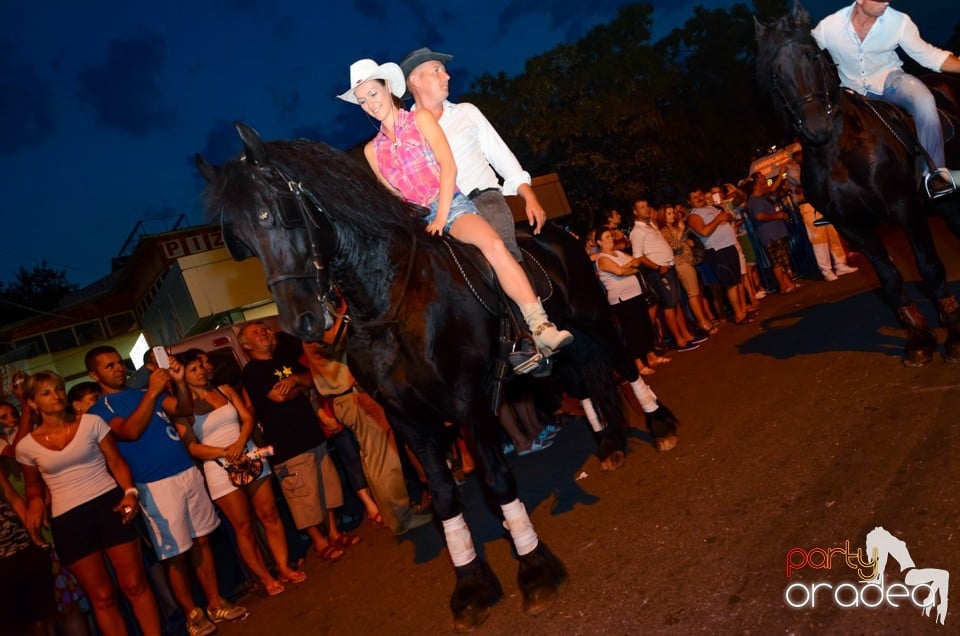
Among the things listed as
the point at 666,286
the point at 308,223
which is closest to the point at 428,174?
the point at 308,223

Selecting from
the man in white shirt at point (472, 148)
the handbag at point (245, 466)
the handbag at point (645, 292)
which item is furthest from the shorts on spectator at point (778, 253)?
the handbag at point (245, 466)

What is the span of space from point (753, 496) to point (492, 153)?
2919 mm

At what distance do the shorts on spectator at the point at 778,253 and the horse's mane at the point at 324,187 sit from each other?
367 inches

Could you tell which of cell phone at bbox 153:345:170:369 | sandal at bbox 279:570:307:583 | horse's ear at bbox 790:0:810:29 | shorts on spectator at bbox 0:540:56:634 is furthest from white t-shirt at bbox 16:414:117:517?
horse's ear at bbox 790:0:810:29

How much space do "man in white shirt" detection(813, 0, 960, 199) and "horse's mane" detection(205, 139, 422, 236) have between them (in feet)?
12.8

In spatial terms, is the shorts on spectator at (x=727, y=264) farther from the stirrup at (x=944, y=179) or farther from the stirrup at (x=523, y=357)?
the stirrup at (x=523, y=357)

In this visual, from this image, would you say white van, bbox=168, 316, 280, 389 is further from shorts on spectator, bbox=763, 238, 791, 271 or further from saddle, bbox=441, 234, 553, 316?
shorts on spectator, bbox=763, 238, 791, 271

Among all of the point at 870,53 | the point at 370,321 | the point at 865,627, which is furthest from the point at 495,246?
the point at 870,53

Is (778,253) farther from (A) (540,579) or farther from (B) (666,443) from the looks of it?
(A) (540,579)

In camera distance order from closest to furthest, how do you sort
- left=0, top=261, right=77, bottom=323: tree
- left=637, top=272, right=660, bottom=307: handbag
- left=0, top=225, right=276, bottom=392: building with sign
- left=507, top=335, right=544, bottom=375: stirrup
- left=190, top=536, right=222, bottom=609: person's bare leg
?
left=507, top=335, right=544, bottom=375: stirrup, left=190, top=536, right=222, bottom=609: person's bare leg, left=637, top=272, right=660, bottom=307: handbag, left=0, top=225, right=276, bottom=392: building with sign, left=0, top=261, right=77, bottom=323: tree

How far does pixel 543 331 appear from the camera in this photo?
3748mm

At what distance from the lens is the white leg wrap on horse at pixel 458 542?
12.2 ft

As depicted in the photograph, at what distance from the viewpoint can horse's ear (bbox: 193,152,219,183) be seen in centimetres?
331

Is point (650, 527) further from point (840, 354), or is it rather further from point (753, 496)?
point (840, 354)
